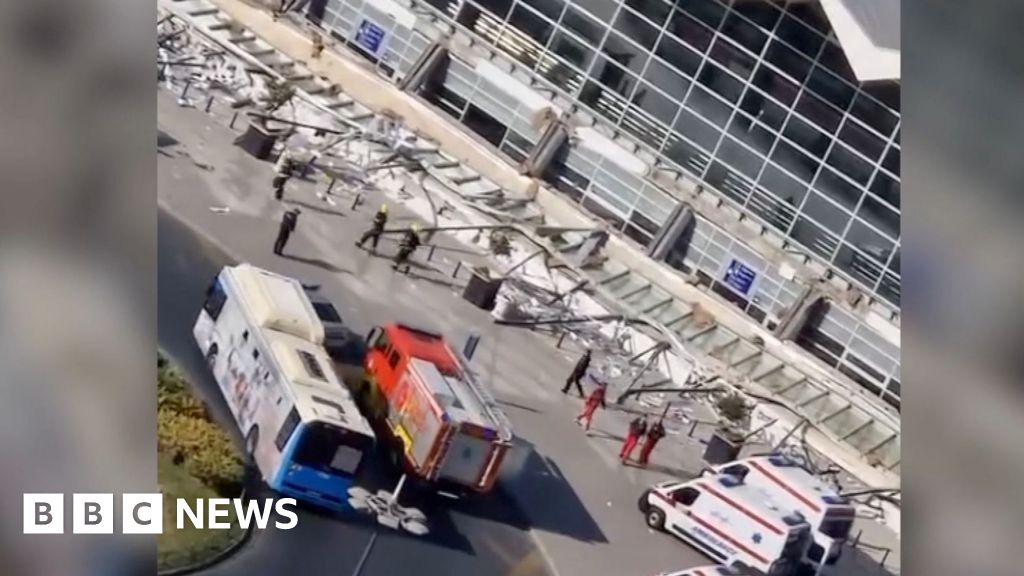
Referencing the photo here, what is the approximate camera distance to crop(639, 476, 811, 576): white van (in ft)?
8.46

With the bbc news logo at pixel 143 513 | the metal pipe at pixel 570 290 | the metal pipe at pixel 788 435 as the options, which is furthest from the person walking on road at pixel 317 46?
the metal pipe at pixel 788 435

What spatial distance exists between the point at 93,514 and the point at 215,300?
42 centimetres

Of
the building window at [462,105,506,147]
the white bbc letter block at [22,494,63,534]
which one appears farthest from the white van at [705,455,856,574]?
the white bbc letter block at [22,494,63,534]

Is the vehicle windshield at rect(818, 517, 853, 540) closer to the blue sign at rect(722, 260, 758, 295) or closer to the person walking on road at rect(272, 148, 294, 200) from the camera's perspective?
the blue sign at rect(722, 260, 758, 295)

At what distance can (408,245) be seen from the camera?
2.60 meters

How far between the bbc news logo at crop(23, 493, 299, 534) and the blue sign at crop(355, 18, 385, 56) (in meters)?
0.92

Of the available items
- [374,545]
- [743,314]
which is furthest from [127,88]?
[743,314]

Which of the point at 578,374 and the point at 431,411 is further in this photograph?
the point at 578,374

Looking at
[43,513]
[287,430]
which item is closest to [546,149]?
[287,430]

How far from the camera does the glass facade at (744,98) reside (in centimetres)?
284

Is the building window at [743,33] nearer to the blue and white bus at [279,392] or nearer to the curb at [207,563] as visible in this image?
the blue and white bus at [279,392]

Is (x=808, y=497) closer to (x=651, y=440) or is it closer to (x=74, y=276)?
(x=651, y=440)

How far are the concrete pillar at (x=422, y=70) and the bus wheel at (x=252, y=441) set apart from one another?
2.50 ft

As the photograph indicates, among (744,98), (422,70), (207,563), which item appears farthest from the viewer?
(744,98)
